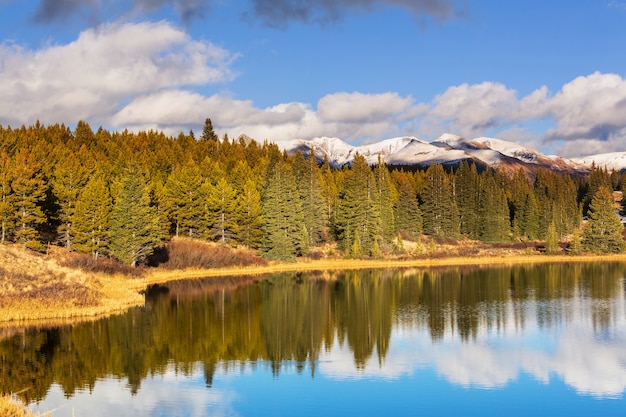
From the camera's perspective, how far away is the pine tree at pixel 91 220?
70062mm

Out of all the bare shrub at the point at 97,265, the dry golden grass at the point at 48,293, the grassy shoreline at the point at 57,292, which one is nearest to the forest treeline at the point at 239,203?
the bare shrub at the point at 97,265

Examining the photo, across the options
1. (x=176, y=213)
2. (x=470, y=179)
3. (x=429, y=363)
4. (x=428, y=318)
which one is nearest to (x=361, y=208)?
(x=176, y=213)

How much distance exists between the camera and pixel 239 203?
9956 centimetres

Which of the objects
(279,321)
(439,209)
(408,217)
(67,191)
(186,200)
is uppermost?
(67,191)

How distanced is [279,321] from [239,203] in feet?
173

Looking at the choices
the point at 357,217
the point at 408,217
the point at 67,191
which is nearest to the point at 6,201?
the point at 67,191

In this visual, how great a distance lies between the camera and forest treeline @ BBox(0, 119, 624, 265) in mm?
70812

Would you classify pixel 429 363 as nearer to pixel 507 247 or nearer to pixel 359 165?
pixel 359 165

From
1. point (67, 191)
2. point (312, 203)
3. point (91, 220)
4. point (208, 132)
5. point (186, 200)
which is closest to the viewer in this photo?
point (91, 220)

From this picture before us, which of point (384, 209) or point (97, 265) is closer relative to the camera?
point (97, 265)

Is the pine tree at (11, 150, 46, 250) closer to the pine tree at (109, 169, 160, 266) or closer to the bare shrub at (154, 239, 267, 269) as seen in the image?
the pine tree at (109, 169, 160, 266)

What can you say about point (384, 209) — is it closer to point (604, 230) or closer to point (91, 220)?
point (604, 230)

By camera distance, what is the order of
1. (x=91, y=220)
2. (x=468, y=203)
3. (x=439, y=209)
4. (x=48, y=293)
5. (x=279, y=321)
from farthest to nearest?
1. (x=468, y=203)
2. (x=439, y=209)
3. (x=91, y=220)
4. (x=279, y=321)
5. (x=48, y=293)

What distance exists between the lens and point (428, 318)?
49.2 m
